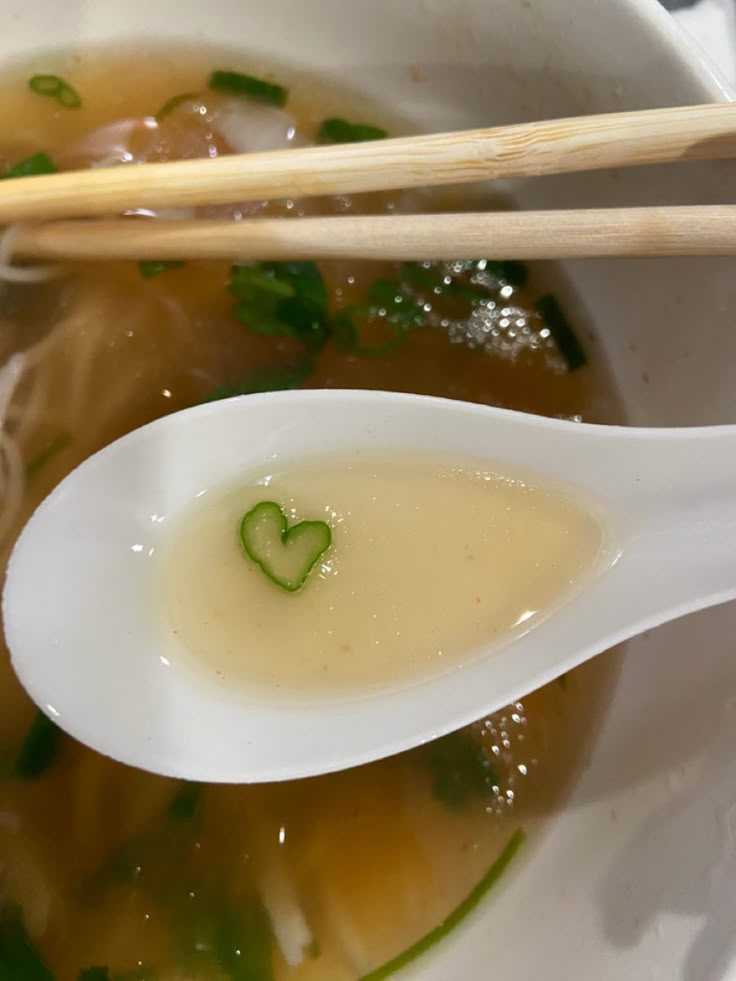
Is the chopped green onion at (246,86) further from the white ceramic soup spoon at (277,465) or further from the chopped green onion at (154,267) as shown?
the white ceramic soup spoon at (277,465)

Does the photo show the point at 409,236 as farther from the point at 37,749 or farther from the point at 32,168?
the point at 37,749

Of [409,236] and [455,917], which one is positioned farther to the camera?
[455,917]

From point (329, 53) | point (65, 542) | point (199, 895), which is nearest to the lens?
point (65, 542)

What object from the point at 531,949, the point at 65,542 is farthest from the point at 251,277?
the point at 531,949

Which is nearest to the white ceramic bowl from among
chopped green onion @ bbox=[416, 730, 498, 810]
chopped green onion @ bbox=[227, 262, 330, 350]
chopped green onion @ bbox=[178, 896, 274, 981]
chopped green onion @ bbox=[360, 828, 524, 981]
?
chopped green onion @ bbox=[360, 828, 524, 981]

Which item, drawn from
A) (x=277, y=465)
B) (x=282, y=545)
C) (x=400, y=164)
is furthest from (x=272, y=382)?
(x=400, y=164)

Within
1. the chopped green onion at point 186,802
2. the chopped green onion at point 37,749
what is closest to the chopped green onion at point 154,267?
the chopped green onion at point 37,749

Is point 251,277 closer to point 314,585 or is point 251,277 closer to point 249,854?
point 314,585
